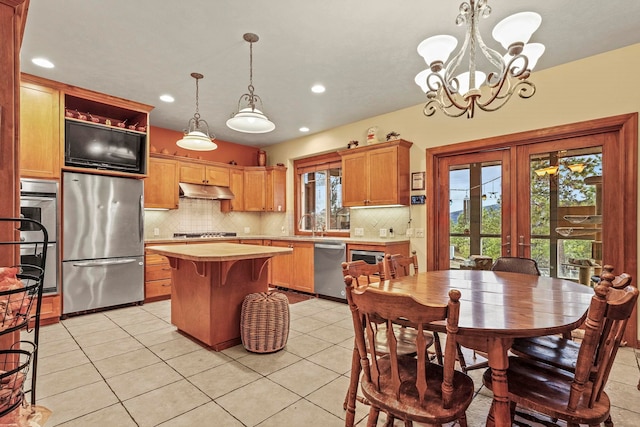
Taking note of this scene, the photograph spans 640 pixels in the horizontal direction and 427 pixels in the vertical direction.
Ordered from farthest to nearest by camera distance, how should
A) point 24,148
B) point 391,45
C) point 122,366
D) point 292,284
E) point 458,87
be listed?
1. point 292,284
2. point 24,148
3. point 391,45
4. point 122,366
5. point 458,87

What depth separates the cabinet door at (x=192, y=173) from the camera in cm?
541

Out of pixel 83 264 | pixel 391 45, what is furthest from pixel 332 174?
pixel 83 264

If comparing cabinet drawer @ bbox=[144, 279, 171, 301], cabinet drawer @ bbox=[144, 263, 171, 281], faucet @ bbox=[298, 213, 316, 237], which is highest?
faucet @ bbox=[298, 213, 316, 237]

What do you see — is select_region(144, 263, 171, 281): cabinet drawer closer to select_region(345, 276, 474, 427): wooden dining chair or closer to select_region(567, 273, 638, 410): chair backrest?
select_region(345, 276, 474, 427): wooden dining chair

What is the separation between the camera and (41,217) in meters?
3.59

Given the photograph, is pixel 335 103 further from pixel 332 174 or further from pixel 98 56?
pixel 98 56

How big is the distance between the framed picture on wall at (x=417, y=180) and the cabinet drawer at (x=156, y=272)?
3.69 metres

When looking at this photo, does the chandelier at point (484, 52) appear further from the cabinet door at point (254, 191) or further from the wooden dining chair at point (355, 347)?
the cabinet door at point (254, 191)

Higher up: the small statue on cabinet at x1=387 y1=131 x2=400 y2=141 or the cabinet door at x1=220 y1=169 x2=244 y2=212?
the small statue on cabinet at x1=387 y1=131 x2=400 y2=141

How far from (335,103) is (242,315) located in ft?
9.55

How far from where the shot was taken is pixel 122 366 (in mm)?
2613

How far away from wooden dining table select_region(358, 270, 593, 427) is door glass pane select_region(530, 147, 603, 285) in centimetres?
138

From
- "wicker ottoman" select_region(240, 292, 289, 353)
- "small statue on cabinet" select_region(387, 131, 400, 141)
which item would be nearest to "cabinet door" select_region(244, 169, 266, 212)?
"small statue on cabinet" select_region(387, 131, 400, 141)

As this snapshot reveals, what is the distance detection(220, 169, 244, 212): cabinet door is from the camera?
20.1 ft
